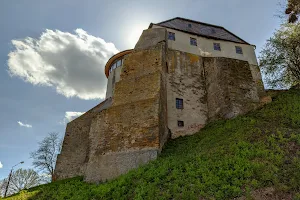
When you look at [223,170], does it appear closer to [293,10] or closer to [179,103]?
[179,103]

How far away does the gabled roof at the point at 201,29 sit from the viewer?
23.7 meters

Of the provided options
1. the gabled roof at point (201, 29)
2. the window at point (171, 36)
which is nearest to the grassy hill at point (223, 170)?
the window at point (171, 36)

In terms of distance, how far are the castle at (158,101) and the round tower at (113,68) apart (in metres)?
0.50

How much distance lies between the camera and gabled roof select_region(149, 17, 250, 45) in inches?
932

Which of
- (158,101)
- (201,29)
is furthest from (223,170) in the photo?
(201,29)

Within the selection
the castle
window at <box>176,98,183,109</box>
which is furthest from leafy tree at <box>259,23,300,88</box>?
window at <box>176,98,183,109</box>

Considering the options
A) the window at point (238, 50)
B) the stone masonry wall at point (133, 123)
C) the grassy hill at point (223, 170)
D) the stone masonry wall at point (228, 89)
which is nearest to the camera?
the grassy hill at point (223, 170)

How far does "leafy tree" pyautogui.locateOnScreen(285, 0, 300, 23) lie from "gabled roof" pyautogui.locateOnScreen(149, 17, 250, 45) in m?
6.93

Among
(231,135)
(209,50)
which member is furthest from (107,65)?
(231,135)

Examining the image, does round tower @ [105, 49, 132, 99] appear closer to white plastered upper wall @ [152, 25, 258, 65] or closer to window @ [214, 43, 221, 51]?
white plastered upper wall @ [152, 25, 258, 65]

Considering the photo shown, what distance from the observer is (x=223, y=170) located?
9516mm

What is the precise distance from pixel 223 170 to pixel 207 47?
50.2 feet

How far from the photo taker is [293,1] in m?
17.0

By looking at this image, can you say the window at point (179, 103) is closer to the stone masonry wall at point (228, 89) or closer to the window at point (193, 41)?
the stone masonry wall at point (228, 89)
